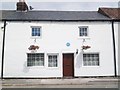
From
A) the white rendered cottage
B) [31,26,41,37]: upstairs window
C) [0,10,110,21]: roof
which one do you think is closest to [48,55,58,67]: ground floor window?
the white rendered cottage

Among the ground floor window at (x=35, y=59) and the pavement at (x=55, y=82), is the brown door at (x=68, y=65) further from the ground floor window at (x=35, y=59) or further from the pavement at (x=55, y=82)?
the pavement at (x=55, y=82)

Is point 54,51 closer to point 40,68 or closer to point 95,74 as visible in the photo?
point 40,68

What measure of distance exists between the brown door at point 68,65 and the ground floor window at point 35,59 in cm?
183

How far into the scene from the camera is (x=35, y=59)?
21.2 meters

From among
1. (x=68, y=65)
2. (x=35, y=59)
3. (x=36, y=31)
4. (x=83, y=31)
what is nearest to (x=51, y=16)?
(x=36, y=31)

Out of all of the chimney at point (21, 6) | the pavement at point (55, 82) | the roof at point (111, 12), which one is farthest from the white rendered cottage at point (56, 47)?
the chimney at point (21, 6)

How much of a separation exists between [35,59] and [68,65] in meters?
2.67

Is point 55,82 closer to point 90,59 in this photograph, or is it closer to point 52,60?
point 52,60

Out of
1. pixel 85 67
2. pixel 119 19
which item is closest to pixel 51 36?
pixel 85 67

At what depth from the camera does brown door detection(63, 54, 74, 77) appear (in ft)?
69.8

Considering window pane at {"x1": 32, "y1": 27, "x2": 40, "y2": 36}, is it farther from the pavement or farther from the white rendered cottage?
the pavement

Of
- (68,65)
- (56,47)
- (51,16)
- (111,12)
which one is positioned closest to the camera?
(56,47)

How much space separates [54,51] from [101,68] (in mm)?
3973

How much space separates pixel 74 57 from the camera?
21.1m
